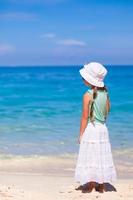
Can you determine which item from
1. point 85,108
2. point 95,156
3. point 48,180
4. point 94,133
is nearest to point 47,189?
point 48,180

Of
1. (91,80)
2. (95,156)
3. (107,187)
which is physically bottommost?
(107,187)

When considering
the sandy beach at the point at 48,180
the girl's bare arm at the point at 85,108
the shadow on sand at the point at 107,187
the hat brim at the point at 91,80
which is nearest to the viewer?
the girl's bare arm at the point at 85,108

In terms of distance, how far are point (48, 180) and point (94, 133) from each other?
1829 mm

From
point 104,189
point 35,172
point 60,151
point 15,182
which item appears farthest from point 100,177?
point 60,151

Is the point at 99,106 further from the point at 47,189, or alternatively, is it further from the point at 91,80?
the point at 47,189

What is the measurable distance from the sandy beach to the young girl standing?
31 cm

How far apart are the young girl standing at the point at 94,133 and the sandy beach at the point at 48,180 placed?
1.03ft

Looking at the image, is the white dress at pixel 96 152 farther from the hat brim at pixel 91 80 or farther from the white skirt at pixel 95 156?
the hat brim at pixel 91 80

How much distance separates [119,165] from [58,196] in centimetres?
360

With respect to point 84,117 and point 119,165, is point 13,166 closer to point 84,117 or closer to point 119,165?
point 119,165

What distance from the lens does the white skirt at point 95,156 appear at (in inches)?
291

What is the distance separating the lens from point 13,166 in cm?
1082

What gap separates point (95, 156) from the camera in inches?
291

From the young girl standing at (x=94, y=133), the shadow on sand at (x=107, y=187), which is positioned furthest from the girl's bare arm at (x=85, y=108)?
the shadow on sand at (x=107, y=187)
